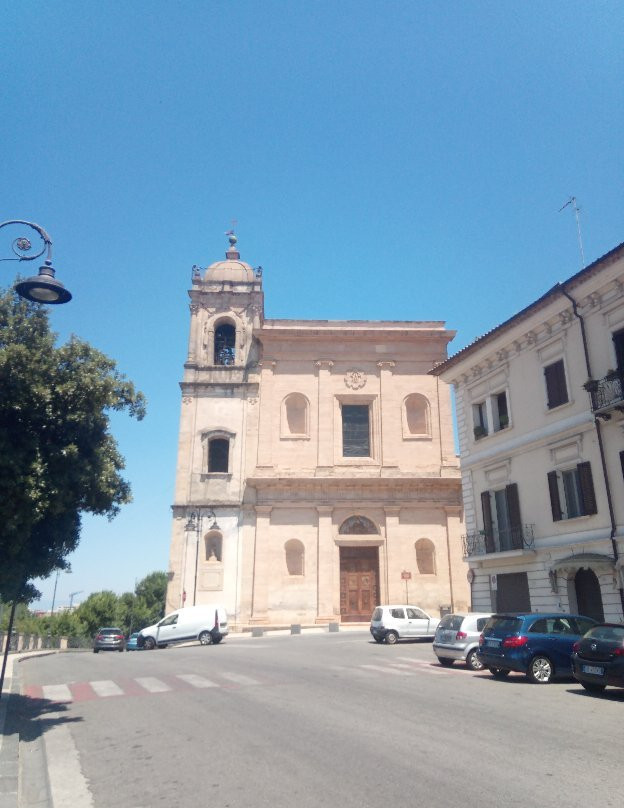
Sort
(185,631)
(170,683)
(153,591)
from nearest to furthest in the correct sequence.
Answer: (170,683), (185,631), (153,591)

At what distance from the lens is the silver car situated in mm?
14984

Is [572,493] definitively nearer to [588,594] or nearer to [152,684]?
[588,594]

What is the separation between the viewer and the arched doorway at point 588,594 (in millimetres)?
16719

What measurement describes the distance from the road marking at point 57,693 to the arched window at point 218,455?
22.7 meters

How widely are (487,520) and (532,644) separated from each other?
28.9ft

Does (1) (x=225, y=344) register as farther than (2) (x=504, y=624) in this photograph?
Yes

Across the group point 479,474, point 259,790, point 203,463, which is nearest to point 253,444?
point 203,463

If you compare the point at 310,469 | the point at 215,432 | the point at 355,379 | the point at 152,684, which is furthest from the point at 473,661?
the point at 355,379

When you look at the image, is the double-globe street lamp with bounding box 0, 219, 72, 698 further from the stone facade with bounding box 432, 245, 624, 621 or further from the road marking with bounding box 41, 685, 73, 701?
the stone facade with bounding box 432, 245, 624, 621

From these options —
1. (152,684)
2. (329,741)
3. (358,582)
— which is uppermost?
(358,582)

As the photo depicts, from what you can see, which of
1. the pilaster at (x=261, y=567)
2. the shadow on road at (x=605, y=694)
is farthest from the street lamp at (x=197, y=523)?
the shadow on road at (x=605, y=694)

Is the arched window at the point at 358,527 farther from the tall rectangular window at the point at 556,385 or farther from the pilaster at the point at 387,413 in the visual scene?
the tall rectangular window at the point at 556,385

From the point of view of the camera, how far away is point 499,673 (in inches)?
539

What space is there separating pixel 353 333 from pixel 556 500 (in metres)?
22.0
